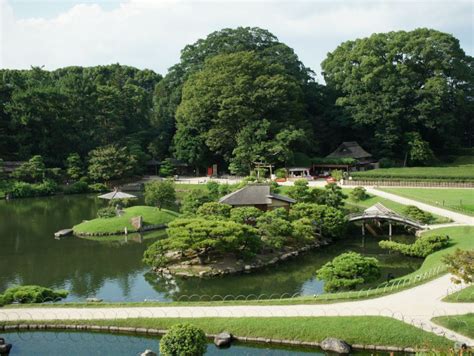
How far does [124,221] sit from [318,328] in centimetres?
2587

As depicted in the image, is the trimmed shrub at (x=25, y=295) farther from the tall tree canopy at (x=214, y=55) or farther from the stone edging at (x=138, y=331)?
the tall tree canopy at (x=214, y=55)

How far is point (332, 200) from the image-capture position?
42.4 meters

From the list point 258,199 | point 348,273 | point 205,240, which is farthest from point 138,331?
point 258,199

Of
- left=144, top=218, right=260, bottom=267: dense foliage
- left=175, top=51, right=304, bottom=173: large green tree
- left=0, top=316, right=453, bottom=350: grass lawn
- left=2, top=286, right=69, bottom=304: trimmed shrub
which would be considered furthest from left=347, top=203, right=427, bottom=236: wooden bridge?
left=175, top=51, right=304, bottom=173: large green tree

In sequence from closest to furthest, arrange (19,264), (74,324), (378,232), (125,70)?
1. (74,324)
2. (19,264)
3. (378,232)
4. (125,70)

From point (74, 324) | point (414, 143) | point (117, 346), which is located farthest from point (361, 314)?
point (414, 143)

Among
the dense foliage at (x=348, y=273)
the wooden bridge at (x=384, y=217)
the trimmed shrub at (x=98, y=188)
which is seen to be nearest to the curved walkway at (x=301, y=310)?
the dense foliage at (x=348, y=273)

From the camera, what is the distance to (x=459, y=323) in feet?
62.8

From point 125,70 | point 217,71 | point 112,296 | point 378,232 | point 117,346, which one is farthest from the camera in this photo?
point 125,70

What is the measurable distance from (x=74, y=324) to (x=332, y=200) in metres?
25.7

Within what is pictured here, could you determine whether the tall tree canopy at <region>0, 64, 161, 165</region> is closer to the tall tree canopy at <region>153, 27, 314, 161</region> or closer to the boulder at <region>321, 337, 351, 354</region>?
the tall tree canopy at <region>153, 27, 314, 161</region>

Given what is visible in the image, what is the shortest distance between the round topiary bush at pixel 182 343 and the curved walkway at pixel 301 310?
13.0ft

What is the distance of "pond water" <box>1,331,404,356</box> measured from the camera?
19.1 metres

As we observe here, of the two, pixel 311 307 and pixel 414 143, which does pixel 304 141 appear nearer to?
pixel 414 143
